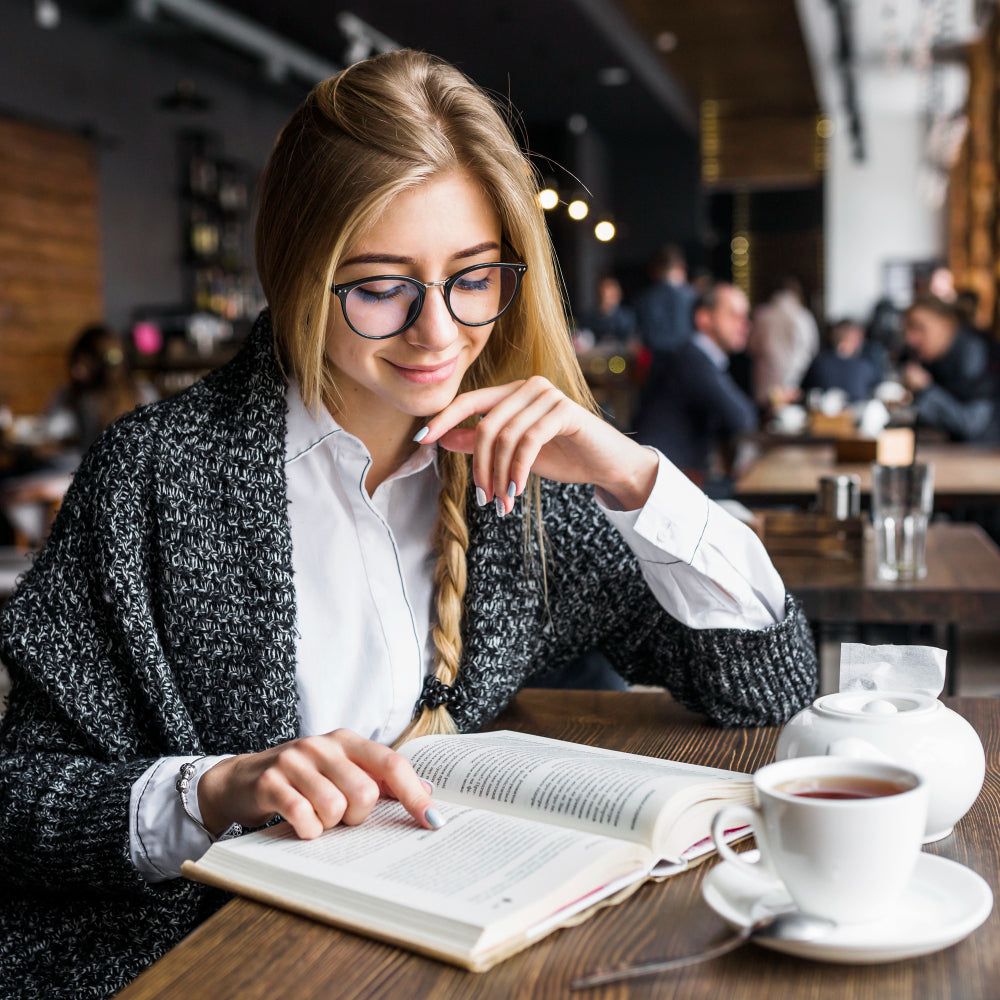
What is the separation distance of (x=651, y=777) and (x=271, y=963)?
32 cm

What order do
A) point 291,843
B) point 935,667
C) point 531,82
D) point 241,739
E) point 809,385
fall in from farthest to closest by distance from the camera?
point 531,82, point 809,385, point 241,739, point 935,667, point 291,843

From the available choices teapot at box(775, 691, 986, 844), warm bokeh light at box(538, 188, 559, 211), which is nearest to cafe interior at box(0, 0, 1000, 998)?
warm bokeh light at box(538, 188, 559, 211)

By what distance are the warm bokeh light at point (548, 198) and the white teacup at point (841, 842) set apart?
82cm

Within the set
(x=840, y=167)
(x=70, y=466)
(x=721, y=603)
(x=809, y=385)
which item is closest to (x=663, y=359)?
(x=70, y=466)

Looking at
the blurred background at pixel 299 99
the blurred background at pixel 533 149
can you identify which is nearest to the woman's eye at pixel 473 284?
the blurred background at pixel 533 149

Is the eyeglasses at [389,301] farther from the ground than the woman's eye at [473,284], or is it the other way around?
the woman's eye at [473,284]

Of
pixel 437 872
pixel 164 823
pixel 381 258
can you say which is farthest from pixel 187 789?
pixel 381 258

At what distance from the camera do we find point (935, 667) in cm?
96

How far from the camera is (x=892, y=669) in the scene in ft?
3.25

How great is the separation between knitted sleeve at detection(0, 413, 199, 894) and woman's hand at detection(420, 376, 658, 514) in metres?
0.31

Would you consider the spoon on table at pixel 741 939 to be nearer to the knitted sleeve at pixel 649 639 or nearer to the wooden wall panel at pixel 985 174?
the knitted sleeve at pixel 649 639

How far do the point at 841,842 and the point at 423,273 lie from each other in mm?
685

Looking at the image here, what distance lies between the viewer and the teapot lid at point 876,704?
85 cm

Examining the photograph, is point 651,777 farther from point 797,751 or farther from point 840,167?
point 840,167
